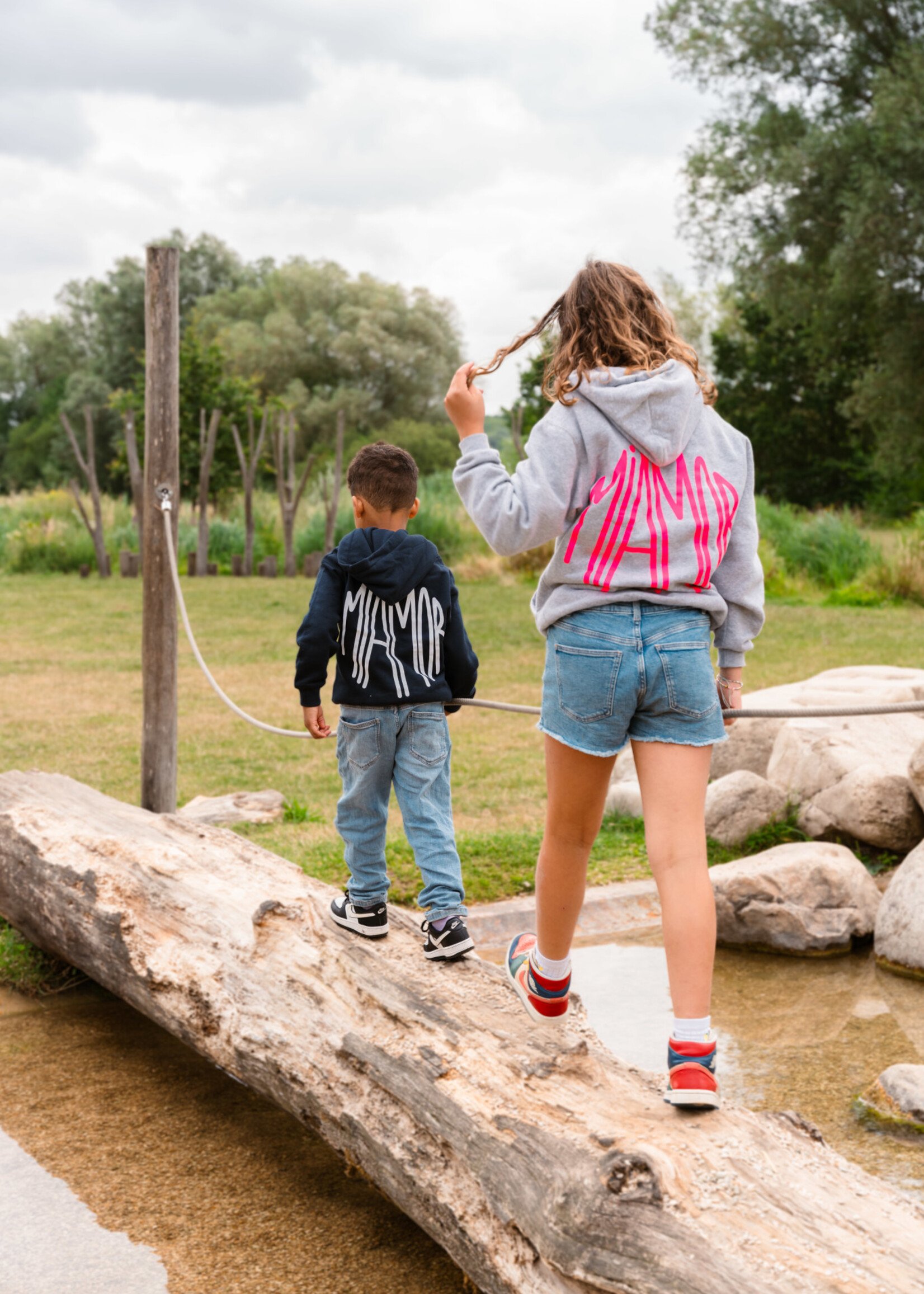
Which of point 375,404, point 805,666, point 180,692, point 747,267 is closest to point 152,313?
point 180,692

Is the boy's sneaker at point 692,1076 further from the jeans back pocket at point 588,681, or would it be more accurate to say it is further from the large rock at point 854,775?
the large rock at point 854,775

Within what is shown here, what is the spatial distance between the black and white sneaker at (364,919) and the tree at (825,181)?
17.3 m

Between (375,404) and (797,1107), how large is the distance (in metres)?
42.1

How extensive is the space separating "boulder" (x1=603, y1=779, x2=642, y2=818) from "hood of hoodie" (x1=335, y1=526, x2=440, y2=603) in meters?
3.51

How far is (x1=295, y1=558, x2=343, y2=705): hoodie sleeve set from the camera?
317 centimetres

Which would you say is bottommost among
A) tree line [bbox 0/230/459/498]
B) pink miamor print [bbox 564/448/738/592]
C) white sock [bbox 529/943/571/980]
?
white sock [bbox 529/943/571/980]

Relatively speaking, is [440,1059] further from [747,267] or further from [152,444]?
[747,267]

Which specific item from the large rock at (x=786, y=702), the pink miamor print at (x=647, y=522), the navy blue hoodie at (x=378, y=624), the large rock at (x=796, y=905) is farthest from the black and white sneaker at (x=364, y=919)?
the large rock at (x=786, y=702)

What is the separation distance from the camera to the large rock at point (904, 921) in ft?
15.2

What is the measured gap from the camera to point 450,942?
322cm

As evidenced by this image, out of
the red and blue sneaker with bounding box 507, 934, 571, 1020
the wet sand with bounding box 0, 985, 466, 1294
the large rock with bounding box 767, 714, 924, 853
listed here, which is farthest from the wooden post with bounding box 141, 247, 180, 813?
the red and blue sneaker with bounding box 507, 934, 571, 1020

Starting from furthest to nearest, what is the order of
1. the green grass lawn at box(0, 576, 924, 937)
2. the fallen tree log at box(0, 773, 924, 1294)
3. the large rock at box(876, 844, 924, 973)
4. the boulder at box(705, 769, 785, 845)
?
the green grass lawn at box(0, 576, 924, 937) → the boulder at box(705, 769, 785, 845) → the large rock at box(876, 844, 924, 973) → the fallen tree log at box(0, 773, 924, 1294)

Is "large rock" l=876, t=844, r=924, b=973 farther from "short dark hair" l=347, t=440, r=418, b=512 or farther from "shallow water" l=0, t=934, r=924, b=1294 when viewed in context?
"short dark hair" l=347, t=440, r=418, b=512

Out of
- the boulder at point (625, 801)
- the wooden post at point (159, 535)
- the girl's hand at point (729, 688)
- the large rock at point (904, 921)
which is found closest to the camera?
the girl's hand at point (729, 688)
